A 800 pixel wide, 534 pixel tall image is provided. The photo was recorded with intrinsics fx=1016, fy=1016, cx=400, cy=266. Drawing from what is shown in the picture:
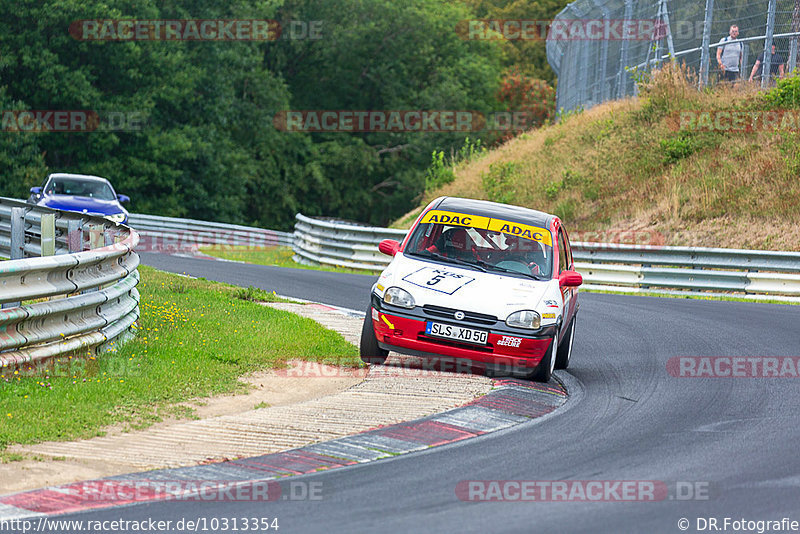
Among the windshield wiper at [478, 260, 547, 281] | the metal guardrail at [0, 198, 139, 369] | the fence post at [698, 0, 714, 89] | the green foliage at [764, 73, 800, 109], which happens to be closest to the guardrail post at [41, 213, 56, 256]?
the metal guardrail at [0, 198, 139, 369]

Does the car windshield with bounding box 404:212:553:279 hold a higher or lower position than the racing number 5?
higher

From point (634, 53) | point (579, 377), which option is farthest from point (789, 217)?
point (579, 377)

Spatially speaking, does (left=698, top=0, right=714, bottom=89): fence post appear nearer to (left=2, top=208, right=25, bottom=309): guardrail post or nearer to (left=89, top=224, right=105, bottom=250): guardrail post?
(left=2, top=208, right=25, bottom=309): guardrail post

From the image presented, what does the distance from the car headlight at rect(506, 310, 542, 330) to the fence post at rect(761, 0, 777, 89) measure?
16500 millimetres

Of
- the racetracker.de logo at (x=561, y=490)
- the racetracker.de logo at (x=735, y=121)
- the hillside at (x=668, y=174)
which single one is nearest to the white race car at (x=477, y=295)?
the racetracker.de logo at (x=561, y=490)

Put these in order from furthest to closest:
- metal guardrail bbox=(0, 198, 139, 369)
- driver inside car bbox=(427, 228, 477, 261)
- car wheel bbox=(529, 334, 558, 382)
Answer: driver inside car bbox=(427, 228, 477, 261) → car wheel bbox=(529, 334, 558, 382) → metal guardrail bbox=(0, 198, 139, 369)

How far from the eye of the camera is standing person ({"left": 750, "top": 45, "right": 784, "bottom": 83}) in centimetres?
2497

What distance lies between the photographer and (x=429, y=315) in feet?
32.2

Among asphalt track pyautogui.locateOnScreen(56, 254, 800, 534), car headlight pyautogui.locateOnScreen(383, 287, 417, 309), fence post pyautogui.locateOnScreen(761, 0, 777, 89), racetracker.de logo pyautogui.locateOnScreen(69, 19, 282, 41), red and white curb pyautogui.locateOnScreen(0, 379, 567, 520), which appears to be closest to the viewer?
asphalt track pyautogui.locateOnScreen(56, 254, 800, 534)

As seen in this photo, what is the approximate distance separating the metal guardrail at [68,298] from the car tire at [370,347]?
2.38 m

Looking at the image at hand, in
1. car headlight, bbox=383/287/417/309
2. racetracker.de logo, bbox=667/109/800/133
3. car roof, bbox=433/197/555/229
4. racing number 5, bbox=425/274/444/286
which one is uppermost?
racetracker.de logo, bbox=667/109/800/133

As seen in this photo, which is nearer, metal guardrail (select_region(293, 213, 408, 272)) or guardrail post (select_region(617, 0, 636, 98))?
metal guardrail (select_region(293, 213, 408, 272))

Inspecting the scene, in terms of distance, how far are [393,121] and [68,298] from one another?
5299 cm

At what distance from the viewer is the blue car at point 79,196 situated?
22.2 m
